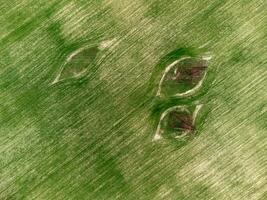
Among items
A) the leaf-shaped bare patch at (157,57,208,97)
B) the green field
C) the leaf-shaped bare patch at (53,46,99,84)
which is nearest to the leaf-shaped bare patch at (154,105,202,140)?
the green field

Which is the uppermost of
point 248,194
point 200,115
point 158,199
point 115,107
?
point 115,107

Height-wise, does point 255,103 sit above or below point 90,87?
below

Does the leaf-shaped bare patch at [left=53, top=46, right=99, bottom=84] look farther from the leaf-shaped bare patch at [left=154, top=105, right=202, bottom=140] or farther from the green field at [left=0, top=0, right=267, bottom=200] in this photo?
the leaf-shaped bare patch at [left=154, top=105, right=202, bottom=140]

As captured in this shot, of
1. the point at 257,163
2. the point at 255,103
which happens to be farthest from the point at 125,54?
the point at 257,163

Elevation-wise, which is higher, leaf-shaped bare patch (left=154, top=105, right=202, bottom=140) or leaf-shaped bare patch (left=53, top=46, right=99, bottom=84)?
leaf-shaped bare patch (left=53, top=46, right=99, bottom=84)

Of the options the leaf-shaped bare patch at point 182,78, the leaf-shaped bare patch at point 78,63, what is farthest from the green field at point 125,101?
the leaf-shaped bare patch at point 182,78

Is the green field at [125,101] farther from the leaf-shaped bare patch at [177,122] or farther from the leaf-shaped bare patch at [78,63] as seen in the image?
the leaf-shaped bare patch at [177,122]

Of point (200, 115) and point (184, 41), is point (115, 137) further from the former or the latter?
point (184, 41)
